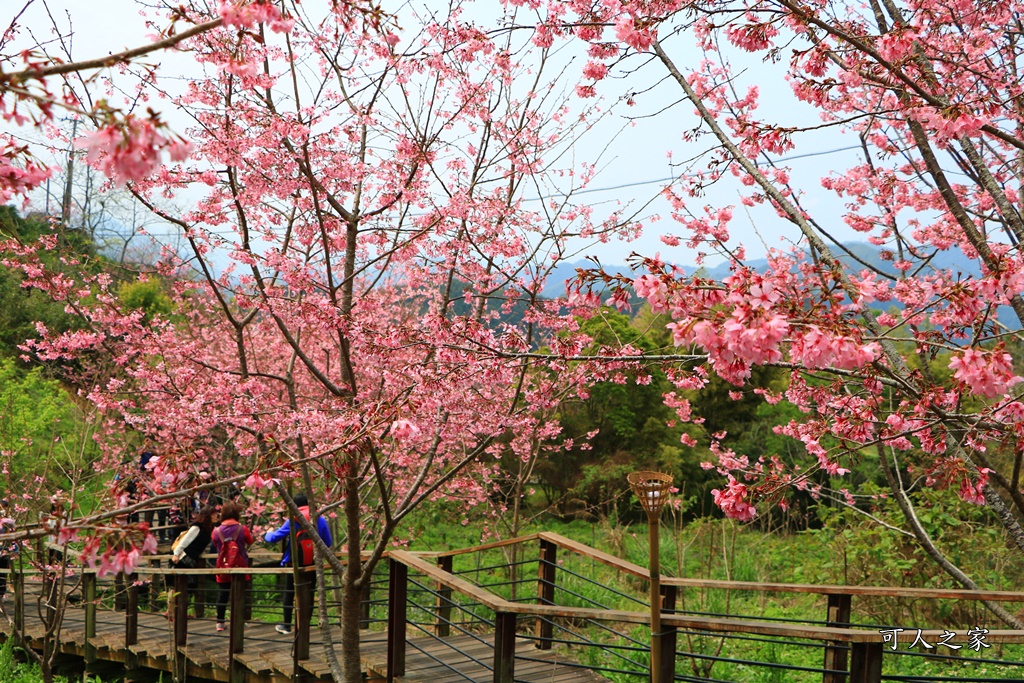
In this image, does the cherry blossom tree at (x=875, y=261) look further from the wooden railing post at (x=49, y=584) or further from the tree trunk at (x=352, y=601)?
the wooden railing post at (x=49, y=584)

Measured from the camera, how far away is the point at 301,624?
5.93m

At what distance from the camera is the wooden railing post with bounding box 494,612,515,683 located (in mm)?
4520

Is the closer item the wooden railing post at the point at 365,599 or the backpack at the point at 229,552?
the wooden railing post at the point at 365,599

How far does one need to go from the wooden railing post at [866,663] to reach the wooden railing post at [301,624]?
3.88 metres

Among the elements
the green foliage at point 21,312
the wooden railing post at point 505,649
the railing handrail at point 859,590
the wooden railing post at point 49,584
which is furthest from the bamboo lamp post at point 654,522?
the green foliage at point 21,312

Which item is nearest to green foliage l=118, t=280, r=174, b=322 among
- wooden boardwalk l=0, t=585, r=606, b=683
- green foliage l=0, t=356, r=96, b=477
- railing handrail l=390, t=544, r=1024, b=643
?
green foliage l=0, t=356, r=96, b=477

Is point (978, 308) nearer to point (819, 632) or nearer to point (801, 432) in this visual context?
point (819, 632)

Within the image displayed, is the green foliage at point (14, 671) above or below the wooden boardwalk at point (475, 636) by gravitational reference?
below

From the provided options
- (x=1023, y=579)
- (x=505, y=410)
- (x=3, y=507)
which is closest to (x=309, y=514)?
(x=505, y=410)

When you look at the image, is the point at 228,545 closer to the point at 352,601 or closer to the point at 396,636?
the point at 352,601

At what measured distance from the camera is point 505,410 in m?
6.42

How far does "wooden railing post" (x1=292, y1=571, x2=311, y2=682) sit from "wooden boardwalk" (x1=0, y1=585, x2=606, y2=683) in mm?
18

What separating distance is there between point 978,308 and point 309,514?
15.4ft

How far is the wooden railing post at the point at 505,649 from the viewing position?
452 centimetres
